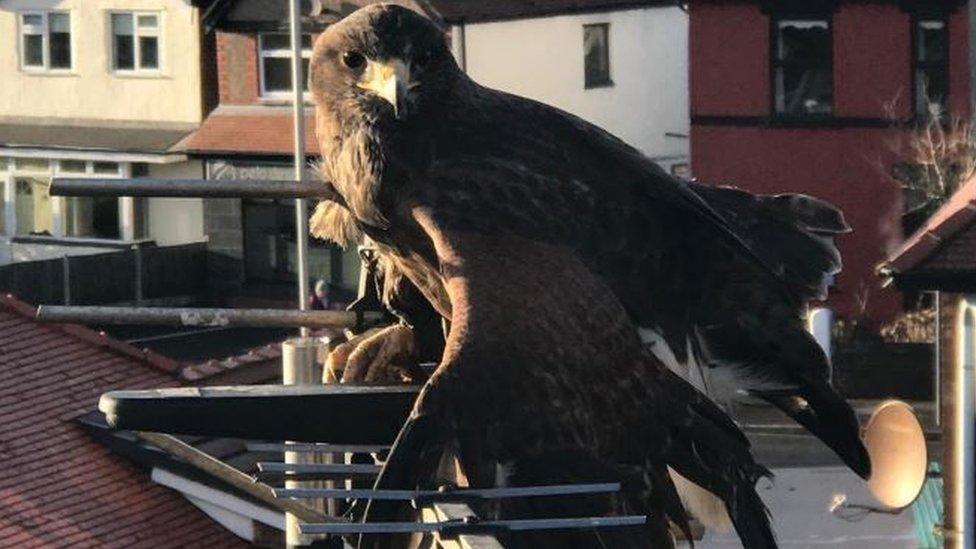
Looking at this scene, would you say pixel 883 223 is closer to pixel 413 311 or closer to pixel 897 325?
pixel 897 325

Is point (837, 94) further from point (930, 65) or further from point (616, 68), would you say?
point (616, 68)

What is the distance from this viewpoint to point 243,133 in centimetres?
3369

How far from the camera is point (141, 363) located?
47.8ft

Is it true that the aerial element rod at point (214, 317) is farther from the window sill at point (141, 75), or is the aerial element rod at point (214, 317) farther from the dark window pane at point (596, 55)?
the window sill at point (141, 75)

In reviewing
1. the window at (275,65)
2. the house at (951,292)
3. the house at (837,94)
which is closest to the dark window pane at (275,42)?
the window at (275,65)

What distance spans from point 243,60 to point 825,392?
96.8 ft

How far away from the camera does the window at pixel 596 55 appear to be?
30938 mm

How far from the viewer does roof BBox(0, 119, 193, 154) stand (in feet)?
115

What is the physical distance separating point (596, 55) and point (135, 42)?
8277 mm

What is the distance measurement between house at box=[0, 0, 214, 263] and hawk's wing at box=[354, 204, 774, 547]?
30237mm

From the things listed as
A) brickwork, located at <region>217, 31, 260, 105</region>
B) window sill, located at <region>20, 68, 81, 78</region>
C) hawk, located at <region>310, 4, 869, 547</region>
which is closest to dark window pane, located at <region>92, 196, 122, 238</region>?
window sill, located at <region>20, 68, 81, 78</region>

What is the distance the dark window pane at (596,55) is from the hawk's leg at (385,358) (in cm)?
2615

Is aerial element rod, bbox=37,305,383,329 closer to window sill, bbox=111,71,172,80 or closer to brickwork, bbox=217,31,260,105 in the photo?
brickwork, bbox=217,31,260,105

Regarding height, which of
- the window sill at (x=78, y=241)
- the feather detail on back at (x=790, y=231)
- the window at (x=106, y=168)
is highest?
the feather detail on back at (x=790, y=231)
